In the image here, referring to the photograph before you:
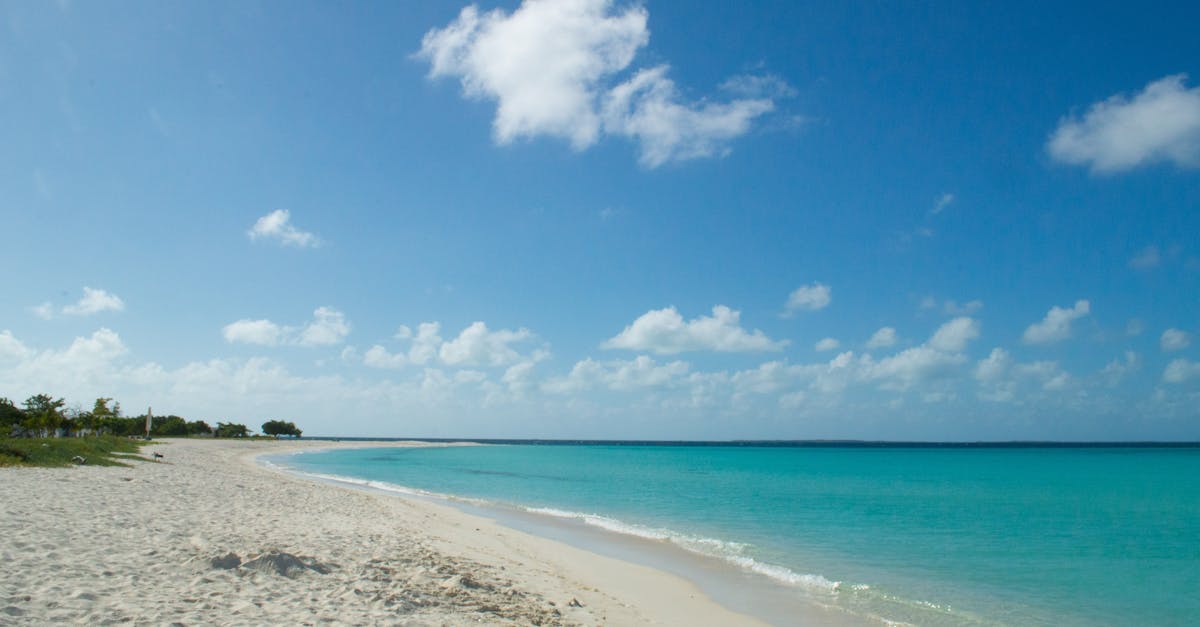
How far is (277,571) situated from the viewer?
10.3 meters

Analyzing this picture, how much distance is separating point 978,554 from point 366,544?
1925 cm

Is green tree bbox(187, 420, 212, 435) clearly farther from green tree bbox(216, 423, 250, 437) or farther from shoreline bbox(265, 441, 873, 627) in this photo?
shoreline bbox(265, 441, 873, 627)

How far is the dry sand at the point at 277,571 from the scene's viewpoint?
8.23 meters

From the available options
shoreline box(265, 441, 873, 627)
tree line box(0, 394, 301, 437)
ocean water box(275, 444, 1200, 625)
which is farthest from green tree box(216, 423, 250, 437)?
shoreline box(265, 441, 873, 627)

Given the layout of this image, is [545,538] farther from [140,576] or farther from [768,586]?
[140,576]

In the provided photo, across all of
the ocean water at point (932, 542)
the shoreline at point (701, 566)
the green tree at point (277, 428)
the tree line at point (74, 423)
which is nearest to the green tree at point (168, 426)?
the tree line at point (74, 423)

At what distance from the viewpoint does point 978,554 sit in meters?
21.4

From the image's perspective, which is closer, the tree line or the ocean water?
the ocean water

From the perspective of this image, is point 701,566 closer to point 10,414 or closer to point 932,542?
point 932,542

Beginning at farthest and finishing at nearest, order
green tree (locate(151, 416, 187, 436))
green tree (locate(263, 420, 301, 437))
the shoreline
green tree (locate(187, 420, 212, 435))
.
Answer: green tree (locate(263, 420, 301, 437))
green tree (locate(187, 420, 212, 435))
green tree (locate(151, 416, 187, 436))
the shoreline

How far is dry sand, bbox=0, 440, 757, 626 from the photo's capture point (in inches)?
324

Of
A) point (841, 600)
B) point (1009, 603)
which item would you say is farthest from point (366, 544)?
point (1009, 603)

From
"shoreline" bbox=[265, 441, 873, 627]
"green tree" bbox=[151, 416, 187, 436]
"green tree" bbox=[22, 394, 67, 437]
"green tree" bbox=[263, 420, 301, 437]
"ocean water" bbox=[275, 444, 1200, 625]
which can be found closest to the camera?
"shoreline" bbox=[265, 441, 873, 627]

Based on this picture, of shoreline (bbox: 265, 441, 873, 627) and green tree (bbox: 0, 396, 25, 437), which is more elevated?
green tree (bbox: 0, 396, 25, 437)
